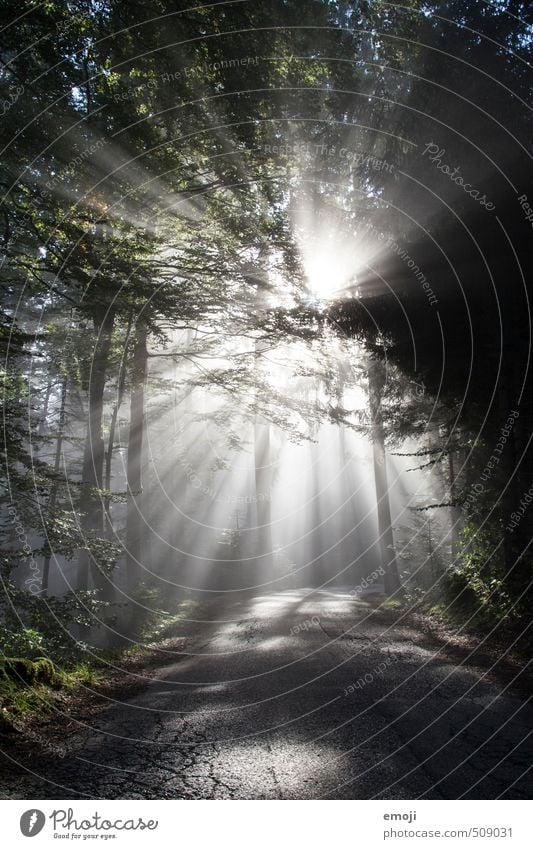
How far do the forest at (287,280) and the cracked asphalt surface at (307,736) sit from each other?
0.04 m

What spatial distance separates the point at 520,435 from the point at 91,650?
30.4ft

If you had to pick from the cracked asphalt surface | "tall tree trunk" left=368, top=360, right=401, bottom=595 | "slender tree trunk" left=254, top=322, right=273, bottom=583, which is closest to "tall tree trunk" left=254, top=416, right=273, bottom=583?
"slender tree trunk" left=254, top=322, right=273, bottom=583

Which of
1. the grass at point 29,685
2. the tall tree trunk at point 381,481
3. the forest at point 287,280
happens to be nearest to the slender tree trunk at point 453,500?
the forest at point 287,280

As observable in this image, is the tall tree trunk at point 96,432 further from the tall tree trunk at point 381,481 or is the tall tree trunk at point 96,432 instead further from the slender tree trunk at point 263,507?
the slender tree trunk at point 263,507

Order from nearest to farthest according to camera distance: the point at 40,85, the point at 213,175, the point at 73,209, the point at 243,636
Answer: the point at 40,85
the point at 73,209
the point at 213,175
the point at 243,636

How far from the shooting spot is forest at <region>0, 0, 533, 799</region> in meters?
5.09

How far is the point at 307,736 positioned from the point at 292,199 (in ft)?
31.3

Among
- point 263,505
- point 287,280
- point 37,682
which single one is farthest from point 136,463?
point 263,505

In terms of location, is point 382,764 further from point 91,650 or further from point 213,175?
point 213,175

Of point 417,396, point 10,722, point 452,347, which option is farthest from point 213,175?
point 10,722

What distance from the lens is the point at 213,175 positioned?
9.48 metres

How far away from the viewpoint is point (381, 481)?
24.9 metres

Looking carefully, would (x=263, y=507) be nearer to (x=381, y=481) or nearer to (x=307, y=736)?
(x=381, y=481)

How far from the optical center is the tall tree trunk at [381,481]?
14180 mm
